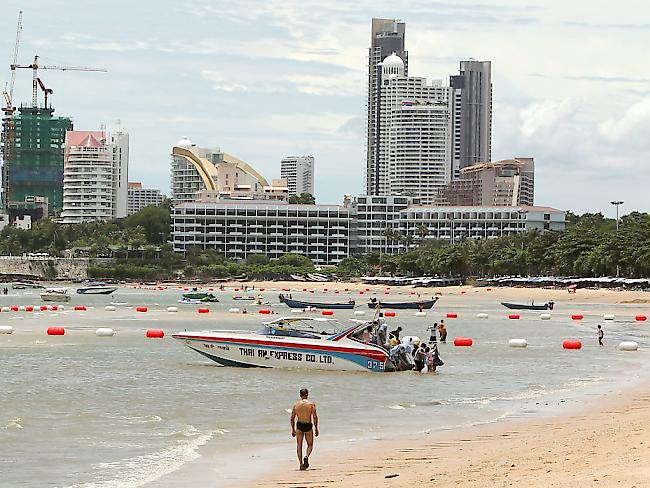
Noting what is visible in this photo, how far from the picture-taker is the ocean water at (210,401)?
25625mm

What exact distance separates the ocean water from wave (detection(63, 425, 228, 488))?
28mm

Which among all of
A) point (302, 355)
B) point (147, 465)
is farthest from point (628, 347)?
point (147, 465)

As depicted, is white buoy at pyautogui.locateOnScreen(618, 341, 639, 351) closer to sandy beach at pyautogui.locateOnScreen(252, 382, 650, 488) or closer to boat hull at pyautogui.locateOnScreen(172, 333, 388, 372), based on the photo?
boat hull at pyautogui.locateOnScreen(172, 333, 388, 372)

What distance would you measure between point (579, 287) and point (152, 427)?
138m

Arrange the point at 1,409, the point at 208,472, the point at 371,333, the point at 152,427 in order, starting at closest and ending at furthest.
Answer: the point at 208,472, the point at 152,427, the point at 1,409, the point at 371,333

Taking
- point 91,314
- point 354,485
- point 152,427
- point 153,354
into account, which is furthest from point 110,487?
Result: point 91,314

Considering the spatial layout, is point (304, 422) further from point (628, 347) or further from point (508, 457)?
point (628, 347)

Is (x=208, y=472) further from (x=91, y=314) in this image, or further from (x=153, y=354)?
(x=91, y=314)

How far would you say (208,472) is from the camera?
24031 mm

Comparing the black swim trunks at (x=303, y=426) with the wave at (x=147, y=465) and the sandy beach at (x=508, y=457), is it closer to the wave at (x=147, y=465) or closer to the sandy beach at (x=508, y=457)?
the sandy beach at (x=508, y=457)

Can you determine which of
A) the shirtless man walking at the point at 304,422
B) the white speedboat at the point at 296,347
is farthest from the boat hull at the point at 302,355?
the shirtless man walking at the point at 304,422

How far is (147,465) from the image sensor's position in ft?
82.0

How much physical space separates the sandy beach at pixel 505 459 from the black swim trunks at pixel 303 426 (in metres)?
0.83

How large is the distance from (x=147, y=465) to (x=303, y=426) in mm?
3974
